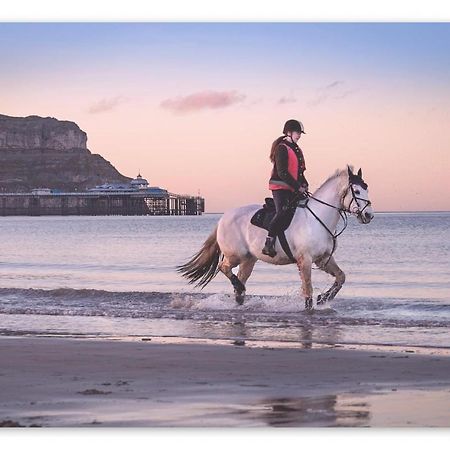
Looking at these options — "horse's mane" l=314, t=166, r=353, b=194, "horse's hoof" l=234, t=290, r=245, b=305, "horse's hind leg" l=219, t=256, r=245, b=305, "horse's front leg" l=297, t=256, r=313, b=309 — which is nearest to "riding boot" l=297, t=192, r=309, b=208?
"horse's mane" l=314, t=166, r=353, b=194

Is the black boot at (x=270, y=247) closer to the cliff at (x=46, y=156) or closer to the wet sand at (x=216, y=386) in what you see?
the cliff at (x=46, y=156)

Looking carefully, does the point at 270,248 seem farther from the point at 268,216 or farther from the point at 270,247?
the point at 268,216

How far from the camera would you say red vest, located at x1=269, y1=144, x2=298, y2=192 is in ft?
45.3

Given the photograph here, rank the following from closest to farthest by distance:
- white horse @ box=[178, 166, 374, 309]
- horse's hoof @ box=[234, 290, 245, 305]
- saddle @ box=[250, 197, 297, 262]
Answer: white horse @ box=[178, 166, 374, 309] → saddle @ box=[250, 197, 297, 262] → horse's hoof @ box=[234, 290, 245, 305]

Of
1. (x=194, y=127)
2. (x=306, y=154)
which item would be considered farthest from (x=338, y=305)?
(x=194, y=127)

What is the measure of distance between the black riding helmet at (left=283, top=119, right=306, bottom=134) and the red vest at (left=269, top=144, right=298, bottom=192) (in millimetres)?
263

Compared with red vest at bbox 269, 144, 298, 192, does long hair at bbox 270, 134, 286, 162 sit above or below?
above

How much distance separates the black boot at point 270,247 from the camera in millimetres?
14508

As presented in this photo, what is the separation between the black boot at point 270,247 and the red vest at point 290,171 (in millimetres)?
686

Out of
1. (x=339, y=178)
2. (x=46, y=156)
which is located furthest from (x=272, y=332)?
(x=46, y=156)

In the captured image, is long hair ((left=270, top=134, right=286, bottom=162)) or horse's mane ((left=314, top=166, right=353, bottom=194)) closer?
long hair ((left=270, top=134, right=286, bottom=162))

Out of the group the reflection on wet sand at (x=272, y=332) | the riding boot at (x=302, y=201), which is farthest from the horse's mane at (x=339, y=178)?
the reflection on wet sand at (x=272, y=332)

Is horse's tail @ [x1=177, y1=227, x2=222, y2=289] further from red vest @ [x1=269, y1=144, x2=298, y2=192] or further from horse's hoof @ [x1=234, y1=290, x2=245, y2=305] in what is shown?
red vest @ [x1=269, y1=144, x2=298, y2=192]

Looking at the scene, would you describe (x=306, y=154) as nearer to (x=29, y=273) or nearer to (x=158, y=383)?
(x=158, y=383)
